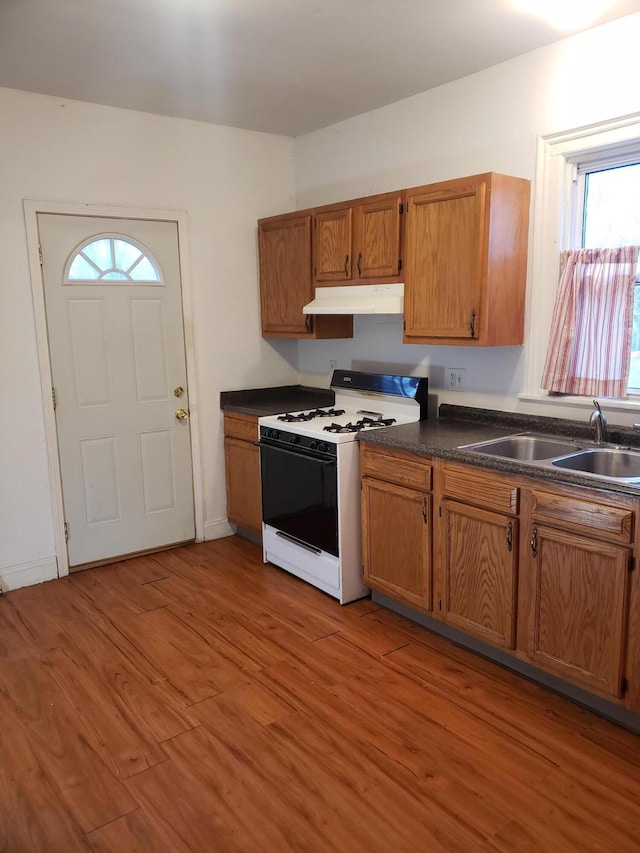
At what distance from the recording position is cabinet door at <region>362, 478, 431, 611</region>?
2.90 meters

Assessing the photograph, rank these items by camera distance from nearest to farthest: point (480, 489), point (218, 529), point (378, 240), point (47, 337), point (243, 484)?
1. point (480, 489)
2. point (378, 240)
3. point (47, 337)
4. point (243, 484)
5. point (218, 529)

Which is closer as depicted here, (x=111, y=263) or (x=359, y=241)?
(x=359, y=241)

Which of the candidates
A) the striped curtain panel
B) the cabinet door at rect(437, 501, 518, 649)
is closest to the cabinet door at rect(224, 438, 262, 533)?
the cabinet door at rect(437, 501, 518, 649)

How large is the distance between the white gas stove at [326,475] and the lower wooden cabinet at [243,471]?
202 millimetres

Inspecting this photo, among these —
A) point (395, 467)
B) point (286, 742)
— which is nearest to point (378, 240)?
point (395, 467)

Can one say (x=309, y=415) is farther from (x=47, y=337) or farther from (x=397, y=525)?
(x=47, y=337)

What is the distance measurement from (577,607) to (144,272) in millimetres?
2987

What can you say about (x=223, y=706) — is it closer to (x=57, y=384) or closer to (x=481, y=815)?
(x=481, y=815)

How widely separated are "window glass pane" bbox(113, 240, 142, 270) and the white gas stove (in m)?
1.23

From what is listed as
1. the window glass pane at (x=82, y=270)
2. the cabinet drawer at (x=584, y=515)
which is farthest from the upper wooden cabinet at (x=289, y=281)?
the cabinet drawer at (x=584, y=515)

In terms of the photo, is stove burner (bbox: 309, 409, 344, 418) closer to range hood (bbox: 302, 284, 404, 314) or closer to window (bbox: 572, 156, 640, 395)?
range hood (bbox: 302, 284, 404, 314)

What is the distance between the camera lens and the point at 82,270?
12.0ft

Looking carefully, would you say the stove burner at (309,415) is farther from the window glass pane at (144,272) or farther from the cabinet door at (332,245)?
the window glass pane at (144,272)

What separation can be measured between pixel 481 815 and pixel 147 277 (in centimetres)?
324
